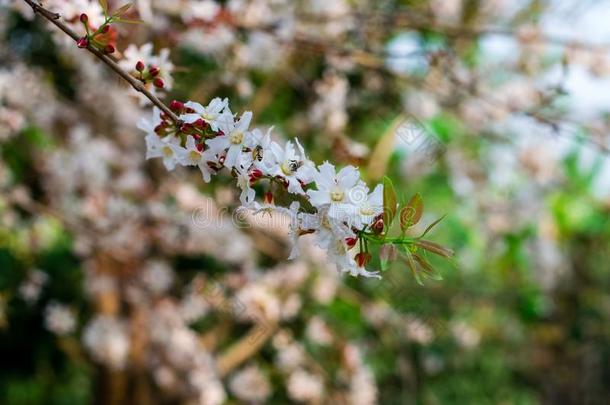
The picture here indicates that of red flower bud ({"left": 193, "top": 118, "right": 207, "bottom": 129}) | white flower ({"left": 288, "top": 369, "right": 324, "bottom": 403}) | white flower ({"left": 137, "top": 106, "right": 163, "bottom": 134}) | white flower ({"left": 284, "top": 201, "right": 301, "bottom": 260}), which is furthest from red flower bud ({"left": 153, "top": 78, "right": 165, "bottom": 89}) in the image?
white flower ({"left": 288, "top": 369, "right": 324, "bottom": 403})

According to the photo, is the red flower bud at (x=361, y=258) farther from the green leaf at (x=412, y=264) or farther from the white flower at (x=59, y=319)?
the white flower at (x=59, y=319)

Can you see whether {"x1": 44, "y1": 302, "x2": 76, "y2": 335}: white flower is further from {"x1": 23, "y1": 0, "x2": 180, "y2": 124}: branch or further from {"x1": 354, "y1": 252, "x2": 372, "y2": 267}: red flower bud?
{"x1": 354, "y1": 252, "x2": 372, "y2": 267}: red flower bud

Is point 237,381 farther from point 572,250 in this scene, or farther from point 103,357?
point 572,250

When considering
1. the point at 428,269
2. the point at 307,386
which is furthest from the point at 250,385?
the point at 428,269

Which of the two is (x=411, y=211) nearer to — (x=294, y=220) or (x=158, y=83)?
(x=294, y=220)

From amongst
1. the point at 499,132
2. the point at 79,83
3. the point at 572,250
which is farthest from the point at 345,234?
the point at 572,250

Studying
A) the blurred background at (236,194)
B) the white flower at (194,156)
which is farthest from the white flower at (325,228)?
the blurred background at (236,194)
